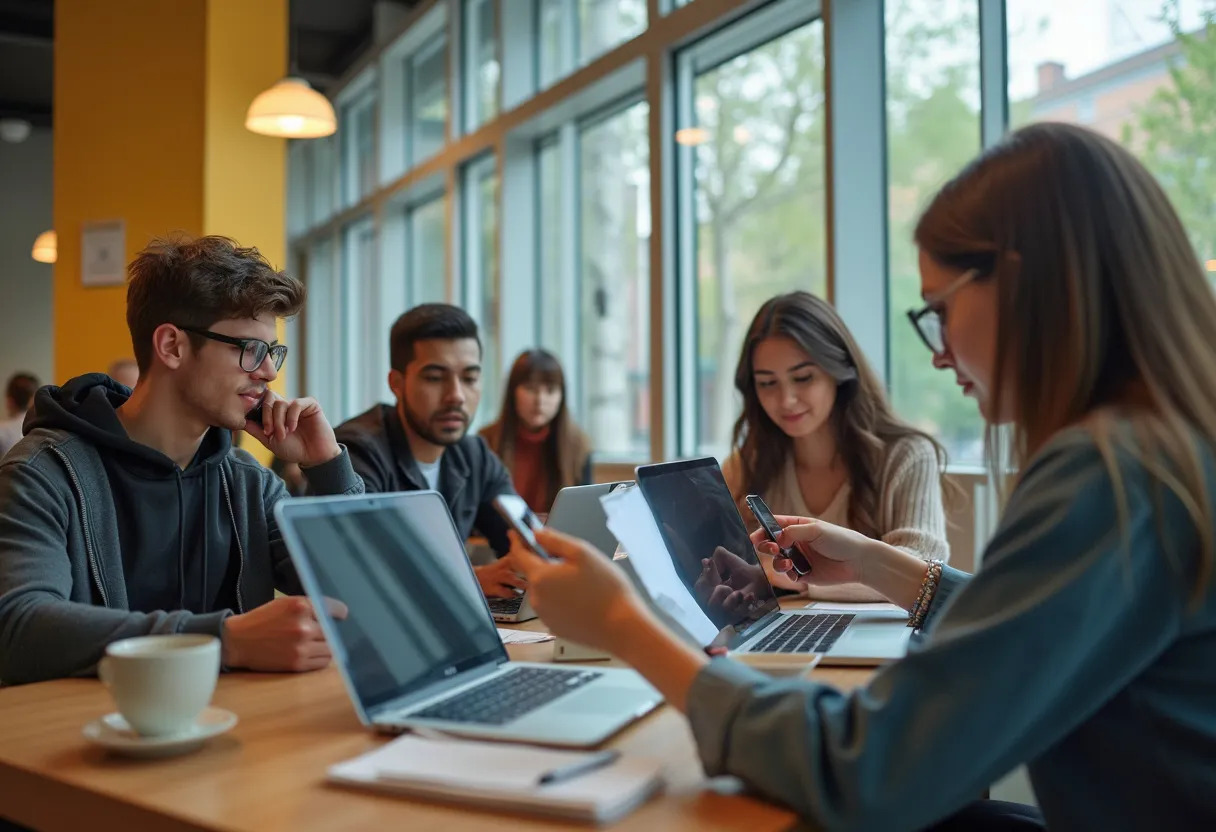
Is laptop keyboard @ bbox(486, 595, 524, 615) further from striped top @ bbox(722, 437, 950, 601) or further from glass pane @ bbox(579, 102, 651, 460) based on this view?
glass pane @ bbox(579, 102, 651, 460)

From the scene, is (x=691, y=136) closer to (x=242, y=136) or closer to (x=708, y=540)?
(x=242, y=136)

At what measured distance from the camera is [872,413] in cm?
264

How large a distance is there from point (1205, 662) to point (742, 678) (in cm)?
40

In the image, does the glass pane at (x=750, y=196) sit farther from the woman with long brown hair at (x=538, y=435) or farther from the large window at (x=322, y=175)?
the large window at (x=322, y=175)

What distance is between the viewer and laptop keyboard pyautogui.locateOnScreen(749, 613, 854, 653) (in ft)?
4.97

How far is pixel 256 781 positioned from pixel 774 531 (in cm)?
105

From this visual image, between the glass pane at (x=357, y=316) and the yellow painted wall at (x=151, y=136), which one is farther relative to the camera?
the glass pane at (x=357, y=316)

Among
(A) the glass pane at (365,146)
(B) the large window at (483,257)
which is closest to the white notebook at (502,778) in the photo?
(B) the large window at (483,257)

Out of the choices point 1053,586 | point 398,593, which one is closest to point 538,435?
point 398,593

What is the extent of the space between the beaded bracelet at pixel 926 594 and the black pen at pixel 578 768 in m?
0.78

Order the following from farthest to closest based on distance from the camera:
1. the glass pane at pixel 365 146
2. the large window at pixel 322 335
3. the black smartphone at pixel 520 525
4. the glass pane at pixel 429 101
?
the large window at pixel 322 335 < the glass pane at pixel 365 146 < the glass pane at pixel 429 101 < the black smartphone at pixel 520 525

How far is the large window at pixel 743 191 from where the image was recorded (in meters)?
4.23

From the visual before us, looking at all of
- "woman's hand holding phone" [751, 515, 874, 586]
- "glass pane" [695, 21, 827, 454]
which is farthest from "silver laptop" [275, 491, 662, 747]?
"glass pane" [695, 21, 827, 454]

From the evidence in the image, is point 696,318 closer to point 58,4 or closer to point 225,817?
point 58,4
